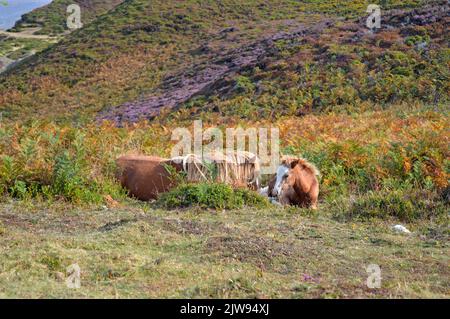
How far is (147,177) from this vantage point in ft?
34.6

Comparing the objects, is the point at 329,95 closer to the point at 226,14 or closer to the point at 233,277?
the point at 233,277

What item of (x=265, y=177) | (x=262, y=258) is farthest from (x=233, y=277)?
(x=265, y=177)

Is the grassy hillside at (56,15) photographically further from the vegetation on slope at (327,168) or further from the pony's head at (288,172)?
the pony's head at (288,172)

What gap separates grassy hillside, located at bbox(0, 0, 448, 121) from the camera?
90.7 feet

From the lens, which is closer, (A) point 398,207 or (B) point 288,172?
(A) point 398,207

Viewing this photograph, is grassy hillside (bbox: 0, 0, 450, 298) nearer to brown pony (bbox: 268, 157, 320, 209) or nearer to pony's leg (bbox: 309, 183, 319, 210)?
pony's leg (bbox: 309, 183, 319, 210)

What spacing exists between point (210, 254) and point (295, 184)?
12.7ft

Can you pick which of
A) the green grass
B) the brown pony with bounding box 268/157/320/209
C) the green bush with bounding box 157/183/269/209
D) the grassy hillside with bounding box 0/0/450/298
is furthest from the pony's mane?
the green grass

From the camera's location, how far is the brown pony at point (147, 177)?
10.5 meters

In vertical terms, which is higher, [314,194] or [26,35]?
[26,35]

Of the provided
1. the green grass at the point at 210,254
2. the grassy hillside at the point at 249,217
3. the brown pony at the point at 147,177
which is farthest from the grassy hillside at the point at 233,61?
the green grass at the point at 210,254

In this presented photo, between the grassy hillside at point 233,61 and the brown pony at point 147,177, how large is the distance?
15464 mm

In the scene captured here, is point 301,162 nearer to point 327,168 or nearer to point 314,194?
point 314,194

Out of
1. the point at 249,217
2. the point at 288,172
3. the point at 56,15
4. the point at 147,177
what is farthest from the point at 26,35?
the point at 249,217
